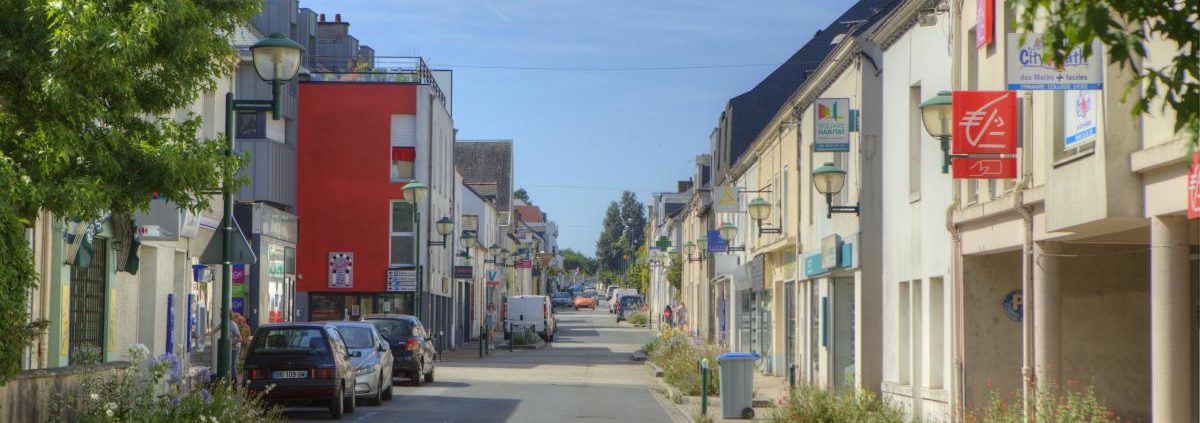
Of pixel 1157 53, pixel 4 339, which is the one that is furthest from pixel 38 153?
pixel 1157 53

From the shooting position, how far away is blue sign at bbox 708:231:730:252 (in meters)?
40.4

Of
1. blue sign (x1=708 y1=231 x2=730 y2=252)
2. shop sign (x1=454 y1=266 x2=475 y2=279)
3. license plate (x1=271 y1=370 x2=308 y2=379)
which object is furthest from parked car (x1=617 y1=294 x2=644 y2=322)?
license plate (x1=271 y1=370 x2=308 y2=379)

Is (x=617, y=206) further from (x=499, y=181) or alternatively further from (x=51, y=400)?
(x=51, y=400)

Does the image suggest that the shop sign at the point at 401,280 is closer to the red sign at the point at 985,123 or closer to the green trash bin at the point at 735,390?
the green trash bin at the point at 735,390

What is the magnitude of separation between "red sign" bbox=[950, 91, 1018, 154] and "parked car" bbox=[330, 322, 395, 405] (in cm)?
1057

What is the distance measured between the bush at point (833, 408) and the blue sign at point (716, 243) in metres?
22.6

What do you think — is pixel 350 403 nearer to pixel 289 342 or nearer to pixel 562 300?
pixel 289 342

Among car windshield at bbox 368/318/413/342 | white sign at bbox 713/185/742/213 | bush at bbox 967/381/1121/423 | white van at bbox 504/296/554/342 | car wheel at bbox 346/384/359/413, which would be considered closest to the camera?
bush at bbox 967/381/1121/423

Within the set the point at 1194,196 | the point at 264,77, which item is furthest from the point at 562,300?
the point at 1194,196

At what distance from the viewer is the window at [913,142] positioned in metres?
19.4

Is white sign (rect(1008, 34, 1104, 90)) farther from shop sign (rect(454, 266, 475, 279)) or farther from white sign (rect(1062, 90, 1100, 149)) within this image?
shop sign (rect(454, 266, 475, 279))

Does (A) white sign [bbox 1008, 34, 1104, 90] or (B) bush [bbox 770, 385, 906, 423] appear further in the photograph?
(B) bush [bbox 770, 385, 906, 423]

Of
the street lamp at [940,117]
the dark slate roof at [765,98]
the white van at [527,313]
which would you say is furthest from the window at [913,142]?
the white van at [527,313]

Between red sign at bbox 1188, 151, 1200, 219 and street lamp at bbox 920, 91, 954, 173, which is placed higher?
street lamp at bbox 920, 91, 954, 173
